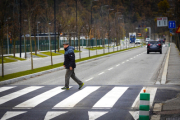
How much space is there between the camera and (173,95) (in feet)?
40.9

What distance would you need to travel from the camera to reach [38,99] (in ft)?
39.4

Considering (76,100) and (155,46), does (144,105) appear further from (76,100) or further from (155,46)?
(155,46)

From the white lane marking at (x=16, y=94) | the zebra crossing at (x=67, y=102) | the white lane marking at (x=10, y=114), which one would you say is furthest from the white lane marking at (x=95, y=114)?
the white lane marking at (x=16, y=94)

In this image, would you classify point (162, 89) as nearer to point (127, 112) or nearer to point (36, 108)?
point (127, 112)

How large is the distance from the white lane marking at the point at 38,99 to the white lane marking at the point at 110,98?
6.28 ft

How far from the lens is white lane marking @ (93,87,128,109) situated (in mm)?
10688

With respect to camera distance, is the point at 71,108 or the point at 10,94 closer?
the point at 71,108

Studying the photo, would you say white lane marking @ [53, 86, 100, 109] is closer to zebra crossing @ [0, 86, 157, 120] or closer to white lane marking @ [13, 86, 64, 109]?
zebra crossing @ [0, 86, 157, 120]

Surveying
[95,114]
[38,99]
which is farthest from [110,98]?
[95,114]

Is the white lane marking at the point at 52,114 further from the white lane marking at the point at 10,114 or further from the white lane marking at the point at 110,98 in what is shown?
the white lane marking at the point at 110,98

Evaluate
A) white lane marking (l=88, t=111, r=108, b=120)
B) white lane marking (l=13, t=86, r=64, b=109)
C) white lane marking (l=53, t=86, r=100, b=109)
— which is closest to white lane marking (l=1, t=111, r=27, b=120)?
white lane marking (l=13, t=86, r=64, b=109)

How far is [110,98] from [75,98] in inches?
46.2

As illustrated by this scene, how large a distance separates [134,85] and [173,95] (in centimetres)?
315

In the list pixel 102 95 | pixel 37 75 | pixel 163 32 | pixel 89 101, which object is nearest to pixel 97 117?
pixel 89 101
